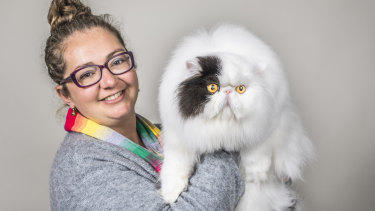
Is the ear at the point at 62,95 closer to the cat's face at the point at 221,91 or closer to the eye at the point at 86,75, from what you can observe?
the eye at the point at 86,75

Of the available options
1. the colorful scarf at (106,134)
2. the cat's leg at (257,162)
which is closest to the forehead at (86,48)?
the colorful scarf at (106,134)

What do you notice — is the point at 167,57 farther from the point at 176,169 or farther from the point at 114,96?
the point at 176,169

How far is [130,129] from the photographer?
188 cm

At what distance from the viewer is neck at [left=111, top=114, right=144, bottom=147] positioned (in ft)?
5.94

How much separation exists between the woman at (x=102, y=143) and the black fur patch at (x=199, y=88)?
0.73 feet

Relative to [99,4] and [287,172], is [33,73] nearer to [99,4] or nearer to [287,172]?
[99,4]

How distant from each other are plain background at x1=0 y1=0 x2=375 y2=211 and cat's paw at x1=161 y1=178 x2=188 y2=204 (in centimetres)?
108

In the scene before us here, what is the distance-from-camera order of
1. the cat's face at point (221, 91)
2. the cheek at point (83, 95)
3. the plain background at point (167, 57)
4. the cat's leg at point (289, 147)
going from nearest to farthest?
the cat's face at point (221, 91) → the cat's leg at point (289, 147) → the cheek at point (83, 95) → the plain background at point (167, 57)

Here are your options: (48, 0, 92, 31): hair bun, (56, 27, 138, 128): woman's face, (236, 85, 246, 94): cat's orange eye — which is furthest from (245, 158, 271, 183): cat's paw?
(48, 0, 92, 31): hair bun

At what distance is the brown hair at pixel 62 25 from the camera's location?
160 cm

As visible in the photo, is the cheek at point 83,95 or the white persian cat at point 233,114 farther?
the cheek at point 83,95

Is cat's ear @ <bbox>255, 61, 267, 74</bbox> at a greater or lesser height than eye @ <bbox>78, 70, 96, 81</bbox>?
greater

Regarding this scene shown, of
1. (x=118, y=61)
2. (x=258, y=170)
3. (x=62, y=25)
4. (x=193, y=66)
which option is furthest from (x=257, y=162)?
(x=62, y=25)

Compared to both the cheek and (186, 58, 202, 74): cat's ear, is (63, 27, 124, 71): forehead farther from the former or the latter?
(186, 58, 202, 74): cat's ear
